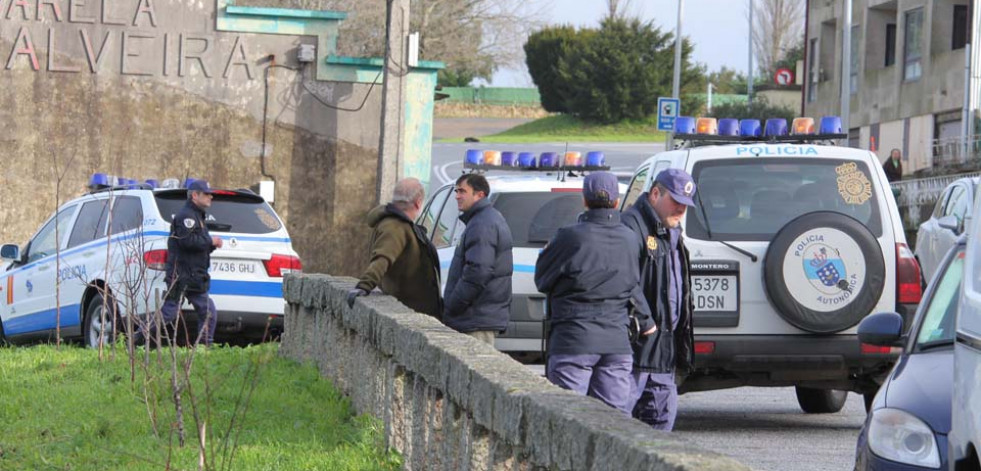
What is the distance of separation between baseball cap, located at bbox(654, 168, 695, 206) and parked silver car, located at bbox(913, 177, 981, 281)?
32.2 ft

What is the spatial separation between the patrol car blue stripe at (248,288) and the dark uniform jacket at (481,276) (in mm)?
5522

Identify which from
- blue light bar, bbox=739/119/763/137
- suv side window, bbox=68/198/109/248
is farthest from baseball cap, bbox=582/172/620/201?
suv side window, bbox=68/198/109/248

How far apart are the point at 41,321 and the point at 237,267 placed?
2472mm

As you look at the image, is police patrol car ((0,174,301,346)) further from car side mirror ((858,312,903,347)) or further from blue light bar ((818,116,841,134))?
car side mirror ((858,312,903,347))

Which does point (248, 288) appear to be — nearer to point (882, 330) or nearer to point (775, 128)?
point (775, 128)

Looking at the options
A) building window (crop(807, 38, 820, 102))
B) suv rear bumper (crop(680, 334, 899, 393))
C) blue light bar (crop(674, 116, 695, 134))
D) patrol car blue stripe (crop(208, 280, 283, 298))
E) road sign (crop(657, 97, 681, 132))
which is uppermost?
building window (crop(807, 38, 820, 102))

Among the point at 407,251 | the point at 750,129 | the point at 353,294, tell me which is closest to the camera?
the point at 353,294

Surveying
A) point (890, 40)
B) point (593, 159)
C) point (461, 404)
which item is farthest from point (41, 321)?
point (890, 40)

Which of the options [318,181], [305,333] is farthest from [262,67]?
[305,333]

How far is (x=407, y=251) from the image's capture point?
32.4 feet

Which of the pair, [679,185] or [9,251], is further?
[9,251]

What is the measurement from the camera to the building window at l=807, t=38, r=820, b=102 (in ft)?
172

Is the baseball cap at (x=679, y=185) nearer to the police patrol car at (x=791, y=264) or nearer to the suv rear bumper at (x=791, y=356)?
the police patrol car at (x=791, y=264)

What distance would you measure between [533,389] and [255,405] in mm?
4912
